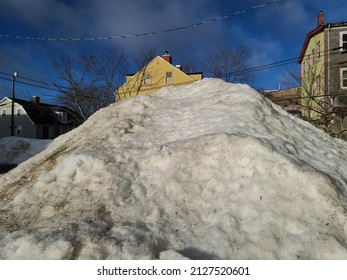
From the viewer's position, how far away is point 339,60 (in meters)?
24.1

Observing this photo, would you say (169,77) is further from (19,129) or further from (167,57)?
(19,129)

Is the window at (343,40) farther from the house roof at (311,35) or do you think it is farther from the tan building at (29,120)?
the tan building at (29,120)

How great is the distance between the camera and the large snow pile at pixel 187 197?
2.90 metres

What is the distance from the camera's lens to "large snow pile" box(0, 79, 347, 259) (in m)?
2.90

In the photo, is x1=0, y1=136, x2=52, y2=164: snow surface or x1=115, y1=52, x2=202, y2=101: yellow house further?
x1=115, y1=52, x2=202, y2=101: yellow house


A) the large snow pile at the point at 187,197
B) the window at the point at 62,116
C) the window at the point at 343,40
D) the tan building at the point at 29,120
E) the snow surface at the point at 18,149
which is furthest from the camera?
the window at the point at 62,116

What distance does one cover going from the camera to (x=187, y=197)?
3.69 m

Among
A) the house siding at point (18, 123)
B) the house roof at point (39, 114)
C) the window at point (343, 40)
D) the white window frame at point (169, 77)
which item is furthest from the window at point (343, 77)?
the house siding at point (18, 123)

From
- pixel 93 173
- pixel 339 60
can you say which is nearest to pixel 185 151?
pixel 93 173

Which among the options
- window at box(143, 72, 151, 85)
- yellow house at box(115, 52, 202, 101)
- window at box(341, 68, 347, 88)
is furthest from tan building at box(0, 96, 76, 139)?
window at box(341, 68, 347, 88)

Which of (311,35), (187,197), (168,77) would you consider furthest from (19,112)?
(187,197)

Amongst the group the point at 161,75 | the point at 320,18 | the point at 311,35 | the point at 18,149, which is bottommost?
the point at 18,149

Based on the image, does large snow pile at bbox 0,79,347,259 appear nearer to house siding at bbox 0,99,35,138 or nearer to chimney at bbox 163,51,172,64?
chimney at bbox 163,51,172,64

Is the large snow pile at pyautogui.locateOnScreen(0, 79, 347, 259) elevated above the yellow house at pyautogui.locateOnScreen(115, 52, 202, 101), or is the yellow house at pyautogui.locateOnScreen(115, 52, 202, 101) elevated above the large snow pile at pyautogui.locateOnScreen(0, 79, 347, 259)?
the yellow house at pyautogui.locateOnScreen(115, 52, 202, 101)
